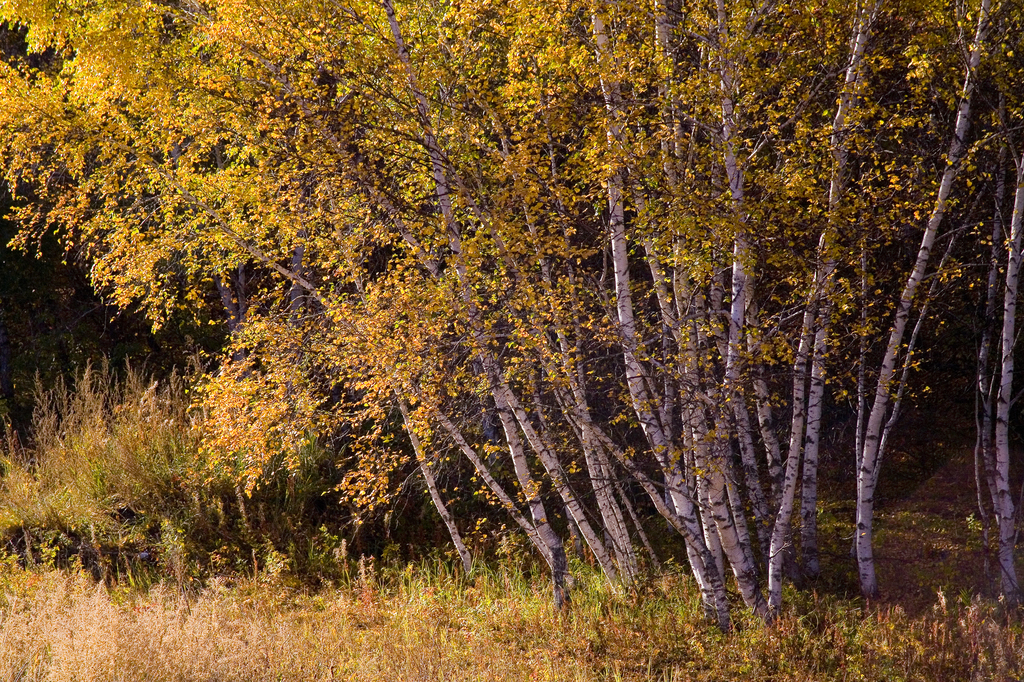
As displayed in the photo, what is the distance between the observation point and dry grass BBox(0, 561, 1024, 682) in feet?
19.0

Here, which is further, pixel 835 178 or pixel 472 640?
pixel 472 640

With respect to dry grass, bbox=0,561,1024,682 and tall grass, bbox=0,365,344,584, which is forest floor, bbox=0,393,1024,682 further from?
tall grass, bbox=0,365,344,584

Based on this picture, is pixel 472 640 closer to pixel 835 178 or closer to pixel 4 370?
pixel 835 178

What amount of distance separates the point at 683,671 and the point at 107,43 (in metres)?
7.45

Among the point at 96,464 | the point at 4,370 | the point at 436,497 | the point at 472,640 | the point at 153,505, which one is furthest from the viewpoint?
the point at 4,370

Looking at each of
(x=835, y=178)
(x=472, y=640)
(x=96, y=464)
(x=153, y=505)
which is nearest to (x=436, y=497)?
(x=472, y=640)

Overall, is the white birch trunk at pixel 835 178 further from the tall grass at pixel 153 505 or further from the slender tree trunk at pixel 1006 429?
the tall grass at pixel 153 505

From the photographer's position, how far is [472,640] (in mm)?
6484

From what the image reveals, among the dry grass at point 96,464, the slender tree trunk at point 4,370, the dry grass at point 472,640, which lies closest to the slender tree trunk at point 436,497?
the dry grass at point 472,640

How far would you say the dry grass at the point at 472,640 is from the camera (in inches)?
228

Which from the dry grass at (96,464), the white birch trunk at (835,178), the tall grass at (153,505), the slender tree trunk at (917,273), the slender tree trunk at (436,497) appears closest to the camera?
the white birch trunk at (835,178)

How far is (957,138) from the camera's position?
5.97 metres

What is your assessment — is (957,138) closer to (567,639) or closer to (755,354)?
(755,354)

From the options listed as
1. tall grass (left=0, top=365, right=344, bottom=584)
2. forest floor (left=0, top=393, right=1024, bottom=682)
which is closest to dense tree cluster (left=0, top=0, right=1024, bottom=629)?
forest floor (left=0, top=393, right=1024, bottom=682)
